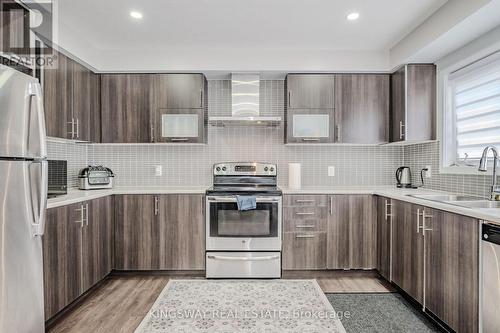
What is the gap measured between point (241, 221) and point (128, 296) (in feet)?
4.18

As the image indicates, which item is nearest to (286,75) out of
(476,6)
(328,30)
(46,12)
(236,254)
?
(328,30)

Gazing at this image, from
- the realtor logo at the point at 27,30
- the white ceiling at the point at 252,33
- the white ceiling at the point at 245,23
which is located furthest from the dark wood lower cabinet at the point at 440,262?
the realtor logo at the point at 27,30

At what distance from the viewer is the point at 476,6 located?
1974 millimetres

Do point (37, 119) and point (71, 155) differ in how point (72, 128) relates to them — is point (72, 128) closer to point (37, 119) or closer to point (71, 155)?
point (71, 155)

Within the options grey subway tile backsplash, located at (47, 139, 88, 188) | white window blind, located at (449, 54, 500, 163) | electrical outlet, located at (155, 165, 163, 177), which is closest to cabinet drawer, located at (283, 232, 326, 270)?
white window blind, located at (449, 54, 500, 163)

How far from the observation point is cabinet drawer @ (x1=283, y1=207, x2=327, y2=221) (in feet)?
10.1

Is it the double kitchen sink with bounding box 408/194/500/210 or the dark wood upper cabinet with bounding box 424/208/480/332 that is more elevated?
the double kitchen sink with bounding box 408/194/500/210

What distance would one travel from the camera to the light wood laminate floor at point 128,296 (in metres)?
2.18

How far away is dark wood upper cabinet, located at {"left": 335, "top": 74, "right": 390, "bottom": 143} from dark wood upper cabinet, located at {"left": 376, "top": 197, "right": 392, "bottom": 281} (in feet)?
3.01

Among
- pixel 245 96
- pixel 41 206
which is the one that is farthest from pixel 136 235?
pixel 245 96

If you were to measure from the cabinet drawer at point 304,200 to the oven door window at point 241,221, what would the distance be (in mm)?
172

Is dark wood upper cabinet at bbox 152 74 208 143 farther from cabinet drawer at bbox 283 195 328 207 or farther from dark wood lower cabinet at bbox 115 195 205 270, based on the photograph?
cabinet drawer at bbox 283 195 328 207

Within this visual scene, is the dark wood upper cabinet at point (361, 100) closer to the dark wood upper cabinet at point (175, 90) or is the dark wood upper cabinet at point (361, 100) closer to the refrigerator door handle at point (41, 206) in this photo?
the dark wood upper cabinet at point (175, 90)

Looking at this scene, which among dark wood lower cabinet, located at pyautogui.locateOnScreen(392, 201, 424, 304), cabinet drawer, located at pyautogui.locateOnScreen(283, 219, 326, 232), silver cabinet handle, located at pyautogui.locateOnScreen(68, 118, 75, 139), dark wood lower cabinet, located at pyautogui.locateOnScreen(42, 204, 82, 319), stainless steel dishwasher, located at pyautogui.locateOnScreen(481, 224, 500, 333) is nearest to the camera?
stainless steel dishwasher, located at pyautogui.locateOnScreen(481, 224, 500, 333)
